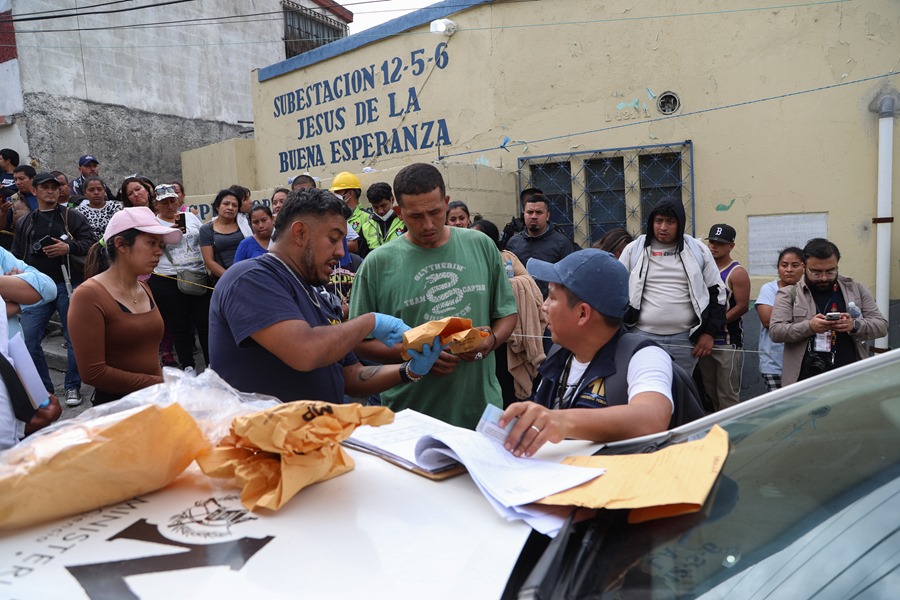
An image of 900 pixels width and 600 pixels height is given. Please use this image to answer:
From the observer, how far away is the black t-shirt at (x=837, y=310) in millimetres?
4211

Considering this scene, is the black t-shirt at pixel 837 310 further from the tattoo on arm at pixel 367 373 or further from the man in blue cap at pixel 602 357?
the tattoo on arm at pixel 367 373

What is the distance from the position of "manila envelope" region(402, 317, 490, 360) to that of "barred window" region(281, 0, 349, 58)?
15870 mm

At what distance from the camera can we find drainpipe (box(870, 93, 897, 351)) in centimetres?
616

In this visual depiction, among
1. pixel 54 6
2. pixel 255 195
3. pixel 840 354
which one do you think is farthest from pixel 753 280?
pixel 54 6

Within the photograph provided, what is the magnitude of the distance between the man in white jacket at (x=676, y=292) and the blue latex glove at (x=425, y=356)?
231 centimetres

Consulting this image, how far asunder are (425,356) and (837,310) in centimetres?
330

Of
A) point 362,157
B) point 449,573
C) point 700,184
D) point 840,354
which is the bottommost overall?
point 840,354

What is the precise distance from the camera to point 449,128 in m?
9.02

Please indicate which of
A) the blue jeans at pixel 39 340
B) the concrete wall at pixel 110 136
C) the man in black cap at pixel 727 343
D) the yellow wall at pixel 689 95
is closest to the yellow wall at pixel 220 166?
the concrete wall at pixel 110 136

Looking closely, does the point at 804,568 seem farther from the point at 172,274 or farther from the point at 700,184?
the point at 700,184

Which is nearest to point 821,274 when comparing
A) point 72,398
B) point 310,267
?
point 310,267

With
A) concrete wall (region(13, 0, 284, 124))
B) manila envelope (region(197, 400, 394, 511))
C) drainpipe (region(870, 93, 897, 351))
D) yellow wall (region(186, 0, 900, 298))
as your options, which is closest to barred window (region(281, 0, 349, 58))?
concrete wall (region(13, 0, 284, 124))

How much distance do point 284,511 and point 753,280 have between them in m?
6.96

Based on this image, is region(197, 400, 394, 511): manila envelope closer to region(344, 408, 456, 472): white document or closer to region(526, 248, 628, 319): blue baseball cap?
region(344, 408, 456, 472): white document
